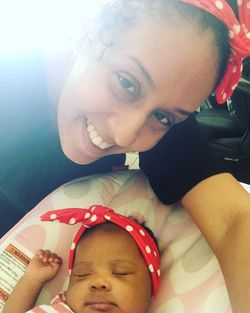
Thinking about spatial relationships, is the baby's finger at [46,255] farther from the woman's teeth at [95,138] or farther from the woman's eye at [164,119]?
the woman's eye at [164,119]

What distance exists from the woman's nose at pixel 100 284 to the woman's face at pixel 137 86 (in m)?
0.25

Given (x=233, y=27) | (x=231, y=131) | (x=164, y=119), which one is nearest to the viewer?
(x=233, y=27)

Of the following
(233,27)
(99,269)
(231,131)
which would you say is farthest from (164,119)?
(231,131)

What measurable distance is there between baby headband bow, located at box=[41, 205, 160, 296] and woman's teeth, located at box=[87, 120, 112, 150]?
0.51ft

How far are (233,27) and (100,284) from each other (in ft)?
1.66

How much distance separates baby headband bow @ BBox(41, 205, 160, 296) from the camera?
2.98 feet

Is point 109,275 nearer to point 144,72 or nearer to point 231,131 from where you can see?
point 144,72

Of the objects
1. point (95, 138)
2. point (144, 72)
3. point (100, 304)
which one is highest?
point (144, 72)

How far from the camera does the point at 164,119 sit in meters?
0.86

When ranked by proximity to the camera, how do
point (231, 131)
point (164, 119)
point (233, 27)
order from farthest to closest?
1. point (231, 131)
2. point (164, 119)
3. point (233, 27)

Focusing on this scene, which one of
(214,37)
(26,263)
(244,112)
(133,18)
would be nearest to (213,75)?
(214,37)

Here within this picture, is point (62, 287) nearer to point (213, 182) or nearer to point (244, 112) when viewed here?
point (213, 182)

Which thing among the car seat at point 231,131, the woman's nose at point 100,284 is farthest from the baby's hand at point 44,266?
the car seat at point 231,131

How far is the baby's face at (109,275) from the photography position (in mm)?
849
